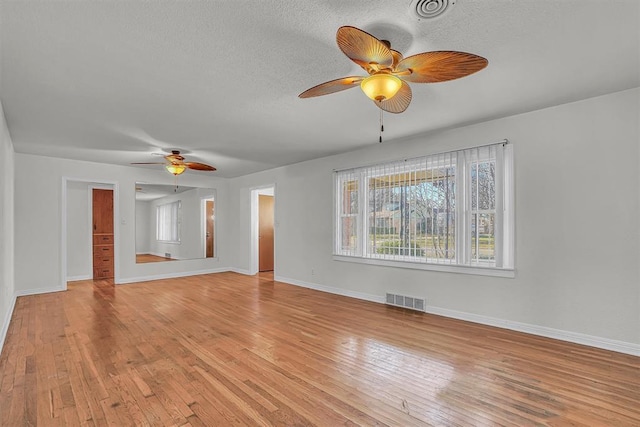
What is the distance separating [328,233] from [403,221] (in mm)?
1633

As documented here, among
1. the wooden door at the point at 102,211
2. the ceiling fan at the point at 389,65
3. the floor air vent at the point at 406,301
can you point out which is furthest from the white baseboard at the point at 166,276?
the ceiling fan at the point at 389,65

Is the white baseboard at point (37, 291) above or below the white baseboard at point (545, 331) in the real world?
below

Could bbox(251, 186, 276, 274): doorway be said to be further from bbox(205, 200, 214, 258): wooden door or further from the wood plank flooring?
the wood plank flooring

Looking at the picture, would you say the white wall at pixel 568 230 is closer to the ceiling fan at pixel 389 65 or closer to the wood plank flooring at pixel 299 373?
the wood plank flooring at pixel 299 373

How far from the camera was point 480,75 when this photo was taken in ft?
8.61

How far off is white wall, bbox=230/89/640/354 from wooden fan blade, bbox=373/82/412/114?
1.81 m

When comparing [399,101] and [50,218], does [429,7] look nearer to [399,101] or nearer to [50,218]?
[399,101]

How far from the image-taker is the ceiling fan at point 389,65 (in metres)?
1.75

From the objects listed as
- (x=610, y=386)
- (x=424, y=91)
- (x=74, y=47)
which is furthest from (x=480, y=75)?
(x=74, y=47)

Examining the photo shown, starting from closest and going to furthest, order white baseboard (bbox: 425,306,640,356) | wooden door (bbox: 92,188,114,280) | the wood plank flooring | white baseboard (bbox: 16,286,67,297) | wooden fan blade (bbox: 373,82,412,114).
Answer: the wood plank flooring → wooden fan blade (bbox: 373,82,412,114) → white baseboard (bbox: 425,306,640,356) → white baseboard (bbox: 16,286,67,297) → wooden door (bbox: 92,188,114,280)

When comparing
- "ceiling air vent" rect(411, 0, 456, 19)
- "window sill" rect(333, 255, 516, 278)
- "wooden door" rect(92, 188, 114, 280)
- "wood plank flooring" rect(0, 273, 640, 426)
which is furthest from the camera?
"wooden door" rect(92, 188, 114, 280)

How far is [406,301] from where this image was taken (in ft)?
14.9

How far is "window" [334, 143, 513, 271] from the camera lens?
3729 millimetres

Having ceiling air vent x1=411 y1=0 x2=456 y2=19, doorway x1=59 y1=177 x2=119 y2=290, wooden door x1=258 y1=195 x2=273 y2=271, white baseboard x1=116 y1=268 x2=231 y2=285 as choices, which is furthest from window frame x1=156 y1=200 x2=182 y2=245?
ceiling air vent x1=411 y1=0 x2=456 y2=19
